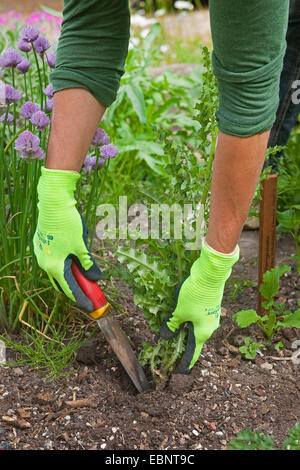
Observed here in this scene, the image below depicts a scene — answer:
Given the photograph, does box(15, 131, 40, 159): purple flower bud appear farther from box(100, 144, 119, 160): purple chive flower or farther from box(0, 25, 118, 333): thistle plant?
box(100, 144, 119, 160): purple chive flower

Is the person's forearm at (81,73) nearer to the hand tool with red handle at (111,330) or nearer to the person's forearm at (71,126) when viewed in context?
the person's forearm at (71,126)

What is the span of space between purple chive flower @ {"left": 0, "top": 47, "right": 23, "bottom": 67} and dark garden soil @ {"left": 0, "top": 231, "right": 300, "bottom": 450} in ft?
2.70

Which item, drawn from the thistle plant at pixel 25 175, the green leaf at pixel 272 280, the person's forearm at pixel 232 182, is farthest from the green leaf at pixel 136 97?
the person's forearm at pixel 232 182

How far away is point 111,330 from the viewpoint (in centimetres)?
157

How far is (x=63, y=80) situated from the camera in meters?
1.40

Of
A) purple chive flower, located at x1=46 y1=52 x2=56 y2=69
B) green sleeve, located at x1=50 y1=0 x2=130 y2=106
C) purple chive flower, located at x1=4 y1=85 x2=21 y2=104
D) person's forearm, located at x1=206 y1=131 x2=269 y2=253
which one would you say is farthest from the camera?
purple chive flower, located at x1=46 y1=52 x2=56 y2=69

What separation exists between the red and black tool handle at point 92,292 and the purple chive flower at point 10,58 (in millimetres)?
551

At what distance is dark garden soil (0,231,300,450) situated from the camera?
1453mm

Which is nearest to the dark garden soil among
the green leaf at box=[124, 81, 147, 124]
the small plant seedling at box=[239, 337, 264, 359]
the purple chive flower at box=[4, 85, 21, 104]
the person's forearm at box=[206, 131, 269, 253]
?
the small plant seedling at box=[239, 337, 264, 359]

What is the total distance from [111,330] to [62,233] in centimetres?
31

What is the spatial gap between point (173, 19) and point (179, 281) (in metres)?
5.03

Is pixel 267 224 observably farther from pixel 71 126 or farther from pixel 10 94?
pixel 10 94

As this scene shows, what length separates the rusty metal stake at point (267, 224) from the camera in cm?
168
